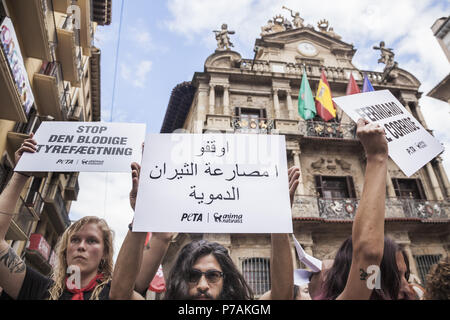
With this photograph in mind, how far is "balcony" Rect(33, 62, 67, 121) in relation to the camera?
9.75 metres

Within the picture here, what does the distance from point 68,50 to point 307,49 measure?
42.6 feet

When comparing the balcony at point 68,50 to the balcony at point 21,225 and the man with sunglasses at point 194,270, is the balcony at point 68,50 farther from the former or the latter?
the man with sunglasses at point 194,270

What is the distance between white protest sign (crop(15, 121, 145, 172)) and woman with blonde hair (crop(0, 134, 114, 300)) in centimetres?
32

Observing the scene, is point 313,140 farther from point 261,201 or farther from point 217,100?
point 261,201

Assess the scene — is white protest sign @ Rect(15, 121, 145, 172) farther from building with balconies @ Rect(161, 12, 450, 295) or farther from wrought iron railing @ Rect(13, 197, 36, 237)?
wrought iron railing @ Rect(13, 197, 36, 237)

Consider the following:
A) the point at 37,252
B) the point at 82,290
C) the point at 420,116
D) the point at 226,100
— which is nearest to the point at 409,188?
the point at 420,116

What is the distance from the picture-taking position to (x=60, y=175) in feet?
48.0

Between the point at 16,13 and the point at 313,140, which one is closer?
the point at 16,13

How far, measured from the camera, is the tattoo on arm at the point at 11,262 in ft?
6.61

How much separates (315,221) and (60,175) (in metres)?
12.9

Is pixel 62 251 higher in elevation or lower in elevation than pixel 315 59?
lower

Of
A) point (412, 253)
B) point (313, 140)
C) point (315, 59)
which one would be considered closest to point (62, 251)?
point (313, 140)

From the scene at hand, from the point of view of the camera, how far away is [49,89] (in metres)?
10.1
